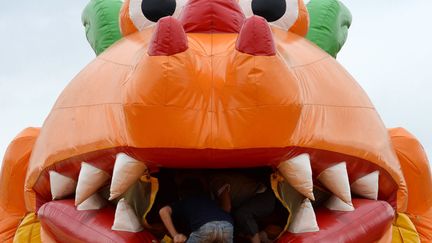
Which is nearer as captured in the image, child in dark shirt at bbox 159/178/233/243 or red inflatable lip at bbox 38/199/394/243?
child in dark shirt at bbox 159/178/233/243

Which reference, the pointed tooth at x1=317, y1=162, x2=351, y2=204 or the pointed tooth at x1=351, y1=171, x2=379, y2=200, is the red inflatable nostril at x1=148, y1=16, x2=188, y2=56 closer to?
the pointed tooth at x1=317, y1=162, x2=351, y2=204

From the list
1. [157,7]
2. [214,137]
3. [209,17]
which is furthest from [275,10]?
[214,137]

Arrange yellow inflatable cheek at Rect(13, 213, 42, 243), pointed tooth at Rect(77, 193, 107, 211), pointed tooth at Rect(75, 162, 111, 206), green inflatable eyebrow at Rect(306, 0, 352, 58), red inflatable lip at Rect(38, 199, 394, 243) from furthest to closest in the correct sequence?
green inflatable eyebrow at Rect(306, 0, 352, 58) < yellow inflatable cheek at Rect(13, 213, 42, 243) < pointed tooth at Rect(77, 193, 107, 211) < pointed tooth at Rect(75, 162, 111, 206) < red inflatable lip at Rect(38, 199, 394, 243)

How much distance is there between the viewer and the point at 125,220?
580 cm

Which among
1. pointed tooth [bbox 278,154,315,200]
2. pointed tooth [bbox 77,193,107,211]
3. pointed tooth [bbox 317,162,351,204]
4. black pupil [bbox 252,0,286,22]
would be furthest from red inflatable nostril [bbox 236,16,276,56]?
pointed tooth [bbox 77,193,107,211]

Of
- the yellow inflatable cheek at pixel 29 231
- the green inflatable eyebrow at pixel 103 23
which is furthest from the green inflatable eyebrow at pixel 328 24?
the yellow inflatable cheek at pixel 29 231

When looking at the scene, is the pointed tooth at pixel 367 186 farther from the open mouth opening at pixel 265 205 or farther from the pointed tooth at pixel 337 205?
the pointed tooth at pixel 337 205

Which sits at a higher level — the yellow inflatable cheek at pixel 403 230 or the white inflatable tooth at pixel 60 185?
the white inflatable tooth at pixel 60 185

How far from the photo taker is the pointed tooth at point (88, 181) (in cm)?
588

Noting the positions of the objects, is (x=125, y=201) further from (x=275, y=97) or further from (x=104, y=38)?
(x=104, y=38)

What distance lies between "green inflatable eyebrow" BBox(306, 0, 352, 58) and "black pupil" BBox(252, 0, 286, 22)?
49 centimetres

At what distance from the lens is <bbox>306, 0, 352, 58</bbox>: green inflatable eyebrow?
7027 mm

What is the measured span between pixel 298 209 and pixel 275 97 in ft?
2.69

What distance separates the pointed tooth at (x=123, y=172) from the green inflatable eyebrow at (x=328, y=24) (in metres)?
1.76
